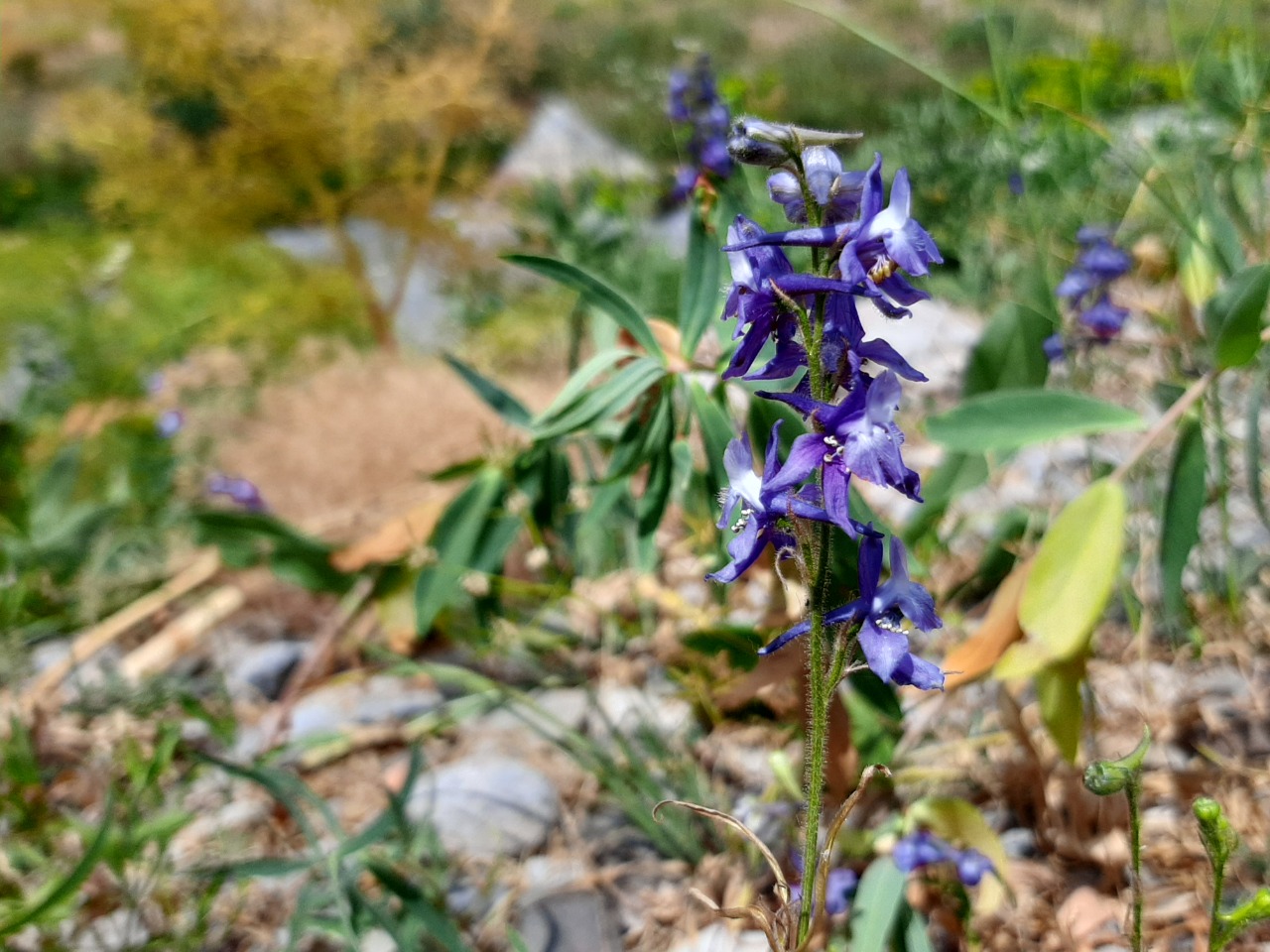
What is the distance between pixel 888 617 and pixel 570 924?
0.56 metres

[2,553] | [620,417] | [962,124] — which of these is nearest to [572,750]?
[620,417]

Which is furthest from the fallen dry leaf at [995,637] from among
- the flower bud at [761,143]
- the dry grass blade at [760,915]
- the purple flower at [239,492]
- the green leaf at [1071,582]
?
the purple flower at [239,492]

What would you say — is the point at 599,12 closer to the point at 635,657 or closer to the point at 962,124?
the point at 962,124

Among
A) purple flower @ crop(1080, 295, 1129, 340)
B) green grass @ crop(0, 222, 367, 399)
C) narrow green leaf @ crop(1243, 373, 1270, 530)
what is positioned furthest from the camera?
green grass @ crop(0, 222, 367, 399)

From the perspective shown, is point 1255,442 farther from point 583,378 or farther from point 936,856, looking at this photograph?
point 583,378

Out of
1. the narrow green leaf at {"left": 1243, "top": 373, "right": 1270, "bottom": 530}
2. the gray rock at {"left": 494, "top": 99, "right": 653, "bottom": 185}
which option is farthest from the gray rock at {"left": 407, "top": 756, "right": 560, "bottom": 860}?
the gray rock at {"left": 494, "top": 99, "right": 653, "bottom": 185}

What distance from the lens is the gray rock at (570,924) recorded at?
871 millimetres

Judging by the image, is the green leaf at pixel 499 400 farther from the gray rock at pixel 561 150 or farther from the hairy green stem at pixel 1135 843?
the gray rock at pixel 561 150

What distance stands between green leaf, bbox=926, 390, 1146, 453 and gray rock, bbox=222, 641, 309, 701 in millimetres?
1034

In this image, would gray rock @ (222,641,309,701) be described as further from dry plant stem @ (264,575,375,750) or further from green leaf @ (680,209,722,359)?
green leaf @ (680,209,722,359)

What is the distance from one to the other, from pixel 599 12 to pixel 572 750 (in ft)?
21.2

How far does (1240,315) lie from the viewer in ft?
2.27

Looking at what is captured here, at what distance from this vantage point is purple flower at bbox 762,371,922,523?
1.45 feet

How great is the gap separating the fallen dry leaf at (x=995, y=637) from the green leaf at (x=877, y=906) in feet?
0.50
